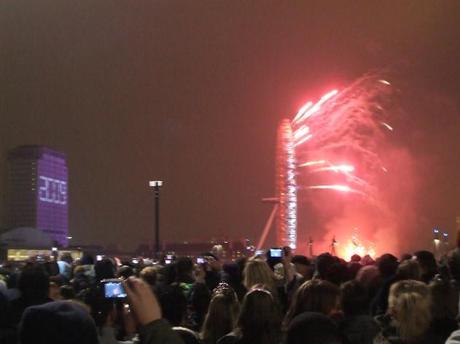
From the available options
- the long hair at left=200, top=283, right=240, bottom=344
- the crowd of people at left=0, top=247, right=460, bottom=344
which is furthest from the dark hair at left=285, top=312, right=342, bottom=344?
the long hair at left=200, top=283, right=240, bottom=344

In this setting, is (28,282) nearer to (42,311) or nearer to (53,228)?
(42,311)

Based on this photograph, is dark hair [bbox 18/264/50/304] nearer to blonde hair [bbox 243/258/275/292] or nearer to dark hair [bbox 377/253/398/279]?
blonde hair [bbox 243/258/275/292]

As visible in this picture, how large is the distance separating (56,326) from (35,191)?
16885 centimetres

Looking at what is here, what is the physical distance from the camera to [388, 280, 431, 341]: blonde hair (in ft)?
16.9

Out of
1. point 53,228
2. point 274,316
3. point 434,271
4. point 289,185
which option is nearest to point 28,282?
point 274,316

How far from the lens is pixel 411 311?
205 inches

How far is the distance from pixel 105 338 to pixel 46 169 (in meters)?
170

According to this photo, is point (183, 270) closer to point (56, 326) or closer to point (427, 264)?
point (427, 264)

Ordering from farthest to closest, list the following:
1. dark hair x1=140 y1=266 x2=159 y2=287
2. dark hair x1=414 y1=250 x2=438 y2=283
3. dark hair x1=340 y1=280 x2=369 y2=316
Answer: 1. dark hair x1=140 y1=266 x2=159 y2=287
2. dark hair x1=414 y1=250 x2=438 y2=283
3. dark hair x1=340 y1=280 x2=369 y2=316

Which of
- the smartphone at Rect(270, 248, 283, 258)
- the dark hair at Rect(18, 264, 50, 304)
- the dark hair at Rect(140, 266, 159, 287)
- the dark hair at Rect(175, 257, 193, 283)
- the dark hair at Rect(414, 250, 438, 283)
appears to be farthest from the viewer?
the smartphone at Rect(270, 248, 283, 258)

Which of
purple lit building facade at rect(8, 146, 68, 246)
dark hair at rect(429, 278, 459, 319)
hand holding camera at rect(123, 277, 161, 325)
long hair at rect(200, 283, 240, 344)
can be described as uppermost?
purple lit building facade at rect(8, 146, 68, 246)

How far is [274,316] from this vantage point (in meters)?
5.19

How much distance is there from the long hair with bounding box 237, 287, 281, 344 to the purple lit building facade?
162917 millimetres

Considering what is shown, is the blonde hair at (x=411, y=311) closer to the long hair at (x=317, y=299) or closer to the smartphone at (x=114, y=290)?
the long hair at (x=317, y=299)
